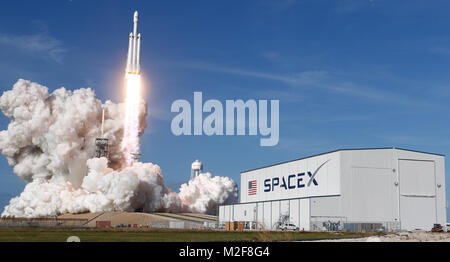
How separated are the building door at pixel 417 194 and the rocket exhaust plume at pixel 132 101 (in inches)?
1932

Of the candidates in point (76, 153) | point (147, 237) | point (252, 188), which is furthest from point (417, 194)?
point (76, 153)

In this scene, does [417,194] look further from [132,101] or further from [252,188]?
[132,101]

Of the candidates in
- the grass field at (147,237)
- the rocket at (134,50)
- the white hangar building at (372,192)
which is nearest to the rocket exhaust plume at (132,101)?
the rocket at (134,50)

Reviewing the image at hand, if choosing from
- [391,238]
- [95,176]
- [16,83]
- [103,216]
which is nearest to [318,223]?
[391,238]

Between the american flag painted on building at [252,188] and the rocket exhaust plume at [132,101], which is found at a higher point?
the rocket exhaust plume at [132,101]

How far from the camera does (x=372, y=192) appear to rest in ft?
235

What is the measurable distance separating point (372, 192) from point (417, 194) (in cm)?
681

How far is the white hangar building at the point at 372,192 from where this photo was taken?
232 feet

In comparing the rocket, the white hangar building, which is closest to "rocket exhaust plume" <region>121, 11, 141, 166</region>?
the rocket

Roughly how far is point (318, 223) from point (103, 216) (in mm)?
43859

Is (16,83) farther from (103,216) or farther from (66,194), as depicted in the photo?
(103,216)

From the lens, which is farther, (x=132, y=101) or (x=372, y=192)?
(x=132, y=101)

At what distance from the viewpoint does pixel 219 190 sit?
420ft

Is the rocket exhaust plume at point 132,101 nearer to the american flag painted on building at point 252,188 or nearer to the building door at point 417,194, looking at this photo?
the american flag painted on building at point 252,188
